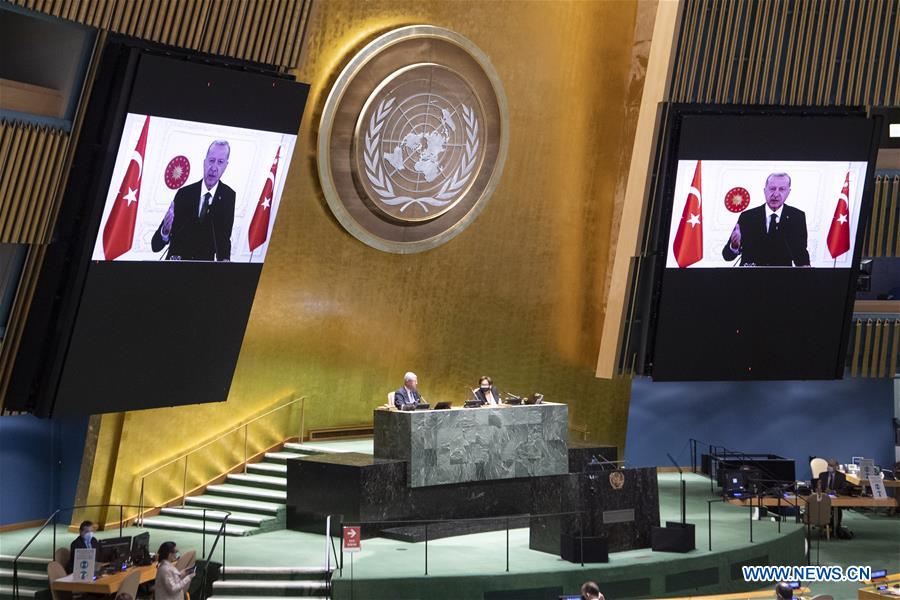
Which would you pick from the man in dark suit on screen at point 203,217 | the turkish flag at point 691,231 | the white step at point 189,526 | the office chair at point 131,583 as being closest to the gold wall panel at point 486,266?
the white step at point 189,526

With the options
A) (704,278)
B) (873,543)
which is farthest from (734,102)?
(873,543)

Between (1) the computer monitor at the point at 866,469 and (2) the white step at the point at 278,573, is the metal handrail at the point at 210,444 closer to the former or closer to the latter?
(2) the white step at the point at 278,573

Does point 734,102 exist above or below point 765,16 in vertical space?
below

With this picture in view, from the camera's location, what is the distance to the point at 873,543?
17.7m

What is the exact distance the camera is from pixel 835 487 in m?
18.3

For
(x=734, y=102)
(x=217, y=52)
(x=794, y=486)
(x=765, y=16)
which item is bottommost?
(x=794, y=486)

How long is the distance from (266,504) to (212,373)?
2057 mm

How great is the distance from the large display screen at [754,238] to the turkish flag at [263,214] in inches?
227

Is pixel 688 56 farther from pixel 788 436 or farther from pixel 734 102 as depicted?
pixel 788 436

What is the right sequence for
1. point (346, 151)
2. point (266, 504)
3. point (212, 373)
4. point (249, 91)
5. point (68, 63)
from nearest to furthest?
point (68, 63) < point (249, 91) < point (212, 373) < point (266, 504) < point (346, 151)

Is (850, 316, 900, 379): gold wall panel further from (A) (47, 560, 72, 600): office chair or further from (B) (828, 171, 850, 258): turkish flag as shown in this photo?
(A) (47, 560, 72, 600): office chair

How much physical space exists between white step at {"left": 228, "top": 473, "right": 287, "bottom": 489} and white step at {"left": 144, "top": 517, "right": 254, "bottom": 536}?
3.83 feet

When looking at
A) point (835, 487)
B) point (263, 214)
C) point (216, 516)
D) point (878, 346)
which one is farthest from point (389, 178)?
point (835, 487)

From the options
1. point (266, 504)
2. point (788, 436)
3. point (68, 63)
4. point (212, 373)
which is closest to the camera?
point (68, 63)
